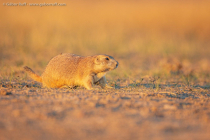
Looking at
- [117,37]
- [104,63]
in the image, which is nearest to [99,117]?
[104,63]

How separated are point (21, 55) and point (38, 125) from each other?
24.6 ft

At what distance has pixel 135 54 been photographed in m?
11.7

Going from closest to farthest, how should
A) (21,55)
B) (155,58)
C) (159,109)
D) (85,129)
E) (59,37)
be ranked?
(85,129), (159,109), (21,55), (155,58), (59,37)

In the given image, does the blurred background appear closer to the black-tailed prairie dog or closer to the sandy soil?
the black-tailed prairie dog

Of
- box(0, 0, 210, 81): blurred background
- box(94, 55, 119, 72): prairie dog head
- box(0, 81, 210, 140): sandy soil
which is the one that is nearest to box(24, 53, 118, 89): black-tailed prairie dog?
box(94, 55, 119, 72): prairie dog head

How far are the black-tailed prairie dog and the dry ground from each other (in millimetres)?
293

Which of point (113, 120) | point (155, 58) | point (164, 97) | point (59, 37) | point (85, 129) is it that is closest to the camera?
point (85, 129)

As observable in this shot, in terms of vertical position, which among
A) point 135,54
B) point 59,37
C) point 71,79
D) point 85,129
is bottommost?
point 85,129

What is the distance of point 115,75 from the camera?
8.01 m

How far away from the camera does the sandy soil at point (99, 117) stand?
305 centimetres

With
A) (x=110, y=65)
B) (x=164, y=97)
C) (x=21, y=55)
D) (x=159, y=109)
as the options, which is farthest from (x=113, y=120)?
(x=21, y=55)

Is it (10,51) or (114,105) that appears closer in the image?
(114,105)

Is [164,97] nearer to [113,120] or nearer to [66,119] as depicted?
[113,120]

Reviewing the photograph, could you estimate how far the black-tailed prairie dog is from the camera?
588 cm
